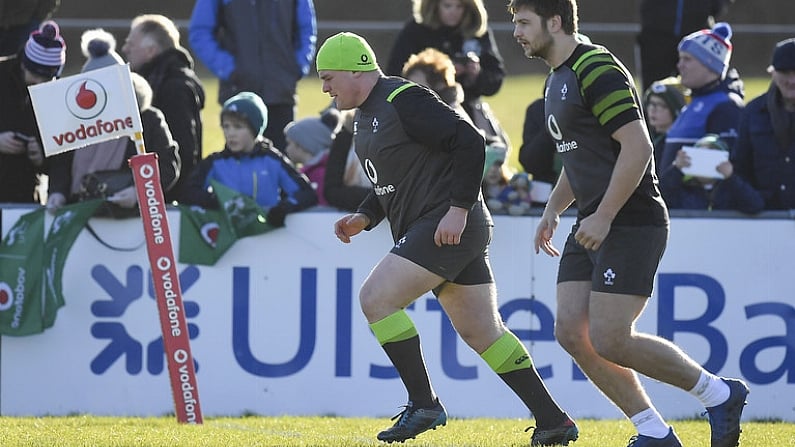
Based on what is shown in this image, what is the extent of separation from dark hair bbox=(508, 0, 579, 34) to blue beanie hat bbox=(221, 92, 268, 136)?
3.82 metres

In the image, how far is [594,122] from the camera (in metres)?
7.03

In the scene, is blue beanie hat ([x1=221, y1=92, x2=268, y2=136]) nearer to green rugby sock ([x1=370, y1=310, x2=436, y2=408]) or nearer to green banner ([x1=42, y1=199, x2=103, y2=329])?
green banner ([x1=42, y1=199, x2=103, y2=329])

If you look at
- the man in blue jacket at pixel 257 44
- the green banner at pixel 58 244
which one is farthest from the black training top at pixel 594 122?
the man in blue jacket at pixel 257 44

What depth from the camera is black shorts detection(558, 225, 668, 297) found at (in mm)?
7074

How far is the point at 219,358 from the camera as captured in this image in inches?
418

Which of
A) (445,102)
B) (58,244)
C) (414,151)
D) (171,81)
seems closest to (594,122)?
(414,151)

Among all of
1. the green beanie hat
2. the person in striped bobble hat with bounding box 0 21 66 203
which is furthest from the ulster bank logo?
the green beanie hat

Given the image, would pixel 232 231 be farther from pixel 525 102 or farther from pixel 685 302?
pixel 525 102

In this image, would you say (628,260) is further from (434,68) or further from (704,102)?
(704,102)

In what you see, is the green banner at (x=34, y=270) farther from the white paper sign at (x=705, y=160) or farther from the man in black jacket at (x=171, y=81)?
the white paper sign at (x=705, y=160)

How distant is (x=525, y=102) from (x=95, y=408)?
48.9 ft

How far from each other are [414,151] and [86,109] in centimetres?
253

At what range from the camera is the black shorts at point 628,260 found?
23.2ft

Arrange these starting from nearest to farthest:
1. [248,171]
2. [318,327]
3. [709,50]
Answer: [318,327]
[248,171]
[709,50]
